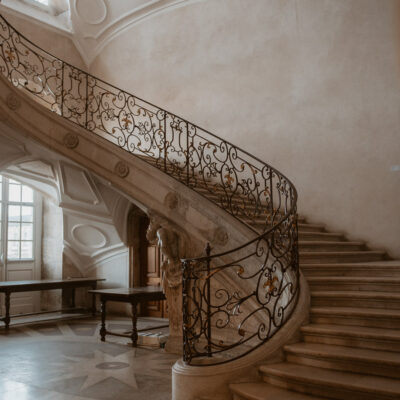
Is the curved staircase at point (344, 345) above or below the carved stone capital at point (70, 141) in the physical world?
below

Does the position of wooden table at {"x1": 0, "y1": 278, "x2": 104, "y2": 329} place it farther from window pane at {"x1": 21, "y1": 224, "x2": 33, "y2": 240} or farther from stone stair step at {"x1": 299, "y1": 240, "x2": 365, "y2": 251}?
stone stair step at {"x1": 299, "y1": 240, "x2": 365, "y2": 251}

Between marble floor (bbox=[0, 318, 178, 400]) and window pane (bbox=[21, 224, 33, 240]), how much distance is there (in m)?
3.29

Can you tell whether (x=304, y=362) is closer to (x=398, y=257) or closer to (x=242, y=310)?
(x=242, y=310)

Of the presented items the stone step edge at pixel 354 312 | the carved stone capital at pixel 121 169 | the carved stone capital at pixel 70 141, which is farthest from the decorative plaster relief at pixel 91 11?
the stone step edge at pixel 354 312

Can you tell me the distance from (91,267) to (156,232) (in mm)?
5045

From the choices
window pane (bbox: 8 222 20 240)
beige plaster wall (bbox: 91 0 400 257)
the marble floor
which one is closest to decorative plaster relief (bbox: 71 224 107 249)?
window pane (bbox: 8 222 20 240)

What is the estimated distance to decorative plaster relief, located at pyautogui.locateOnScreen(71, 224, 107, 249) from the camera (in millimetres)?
9688

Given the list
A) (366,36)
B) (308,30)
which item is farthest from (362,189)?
(308,30)

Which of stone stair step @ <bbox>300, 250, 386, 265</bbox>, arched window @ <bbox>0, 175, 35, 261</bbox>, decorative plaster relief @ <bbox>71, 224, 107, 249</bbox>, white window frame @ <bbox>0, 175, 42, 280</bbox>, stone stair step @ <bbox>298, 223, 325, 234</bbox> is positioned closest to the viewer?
stone stair step @ <bbox>300, 250, 386, 265</bbox>

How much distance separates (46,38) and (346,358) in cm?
962

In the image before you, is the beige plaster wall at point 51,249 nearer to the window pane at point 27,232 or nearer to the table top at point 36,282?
the window pane at point 27,232

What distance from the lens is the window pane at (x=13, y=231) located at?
34.4 feet

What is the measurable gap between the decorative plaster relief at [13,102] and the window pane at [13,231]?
5141mm

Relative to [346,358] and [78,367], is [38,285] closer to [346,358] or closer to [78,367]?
[78,367]
